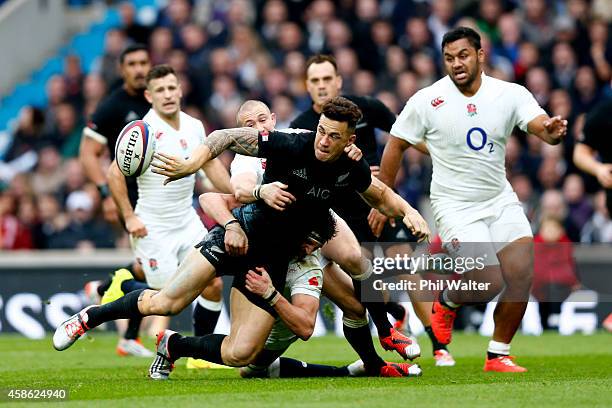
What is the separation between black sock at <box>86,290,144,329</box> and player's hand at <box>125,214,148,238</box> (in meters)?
2.18

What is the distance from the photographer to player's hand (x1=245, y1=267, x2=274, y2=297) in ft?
28.7

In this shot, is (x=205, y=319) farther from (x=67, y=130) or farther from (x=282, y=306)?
(x=67, y=130)

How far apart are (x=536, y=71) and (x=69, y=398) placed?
10.5 meters

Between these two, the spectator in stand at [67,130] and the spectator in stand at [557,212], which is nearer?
the spectator in stand at [557,212]


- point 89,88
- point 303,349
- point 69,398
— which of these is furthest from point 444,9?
point 69,398

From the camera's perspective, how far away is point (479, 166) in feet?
32.7

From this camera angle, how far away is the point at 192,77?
18.7m

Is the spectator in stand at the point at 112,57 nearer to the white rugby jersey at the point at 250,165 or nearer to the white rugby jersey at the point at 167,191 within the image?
the white rugby jersey at the point at 167,191

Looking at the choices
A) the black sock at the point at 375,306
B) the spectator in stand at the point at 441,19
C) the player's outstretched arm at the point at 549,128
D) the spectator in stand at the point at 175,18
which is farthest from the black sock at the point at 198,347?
the spectator in stand at the point at 175,18

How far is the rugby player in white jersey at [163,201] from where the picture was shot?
11242 mm

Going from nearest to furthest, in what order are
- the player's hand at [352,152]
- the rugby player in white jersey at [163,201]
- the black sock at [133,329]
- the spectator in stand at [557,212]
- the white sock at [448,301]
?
1. the player's hand at [352,152]
2. the white sock at [448,301]
3. the rugby player in white jersey at [163,201]
4. the black sock at [133,329]
5. the spectator in stand at [557,212]

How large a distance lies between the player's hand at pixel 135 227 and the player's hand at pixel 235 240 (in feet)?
8.61

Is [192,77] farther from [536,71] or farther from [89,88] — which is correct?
[536,71]

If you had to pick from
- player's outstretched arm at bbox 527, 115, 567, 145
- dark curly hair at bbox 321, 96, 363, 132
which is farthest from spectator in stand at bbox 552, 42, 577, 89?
dark curly hair at bbox 321, 96, 363, 132
